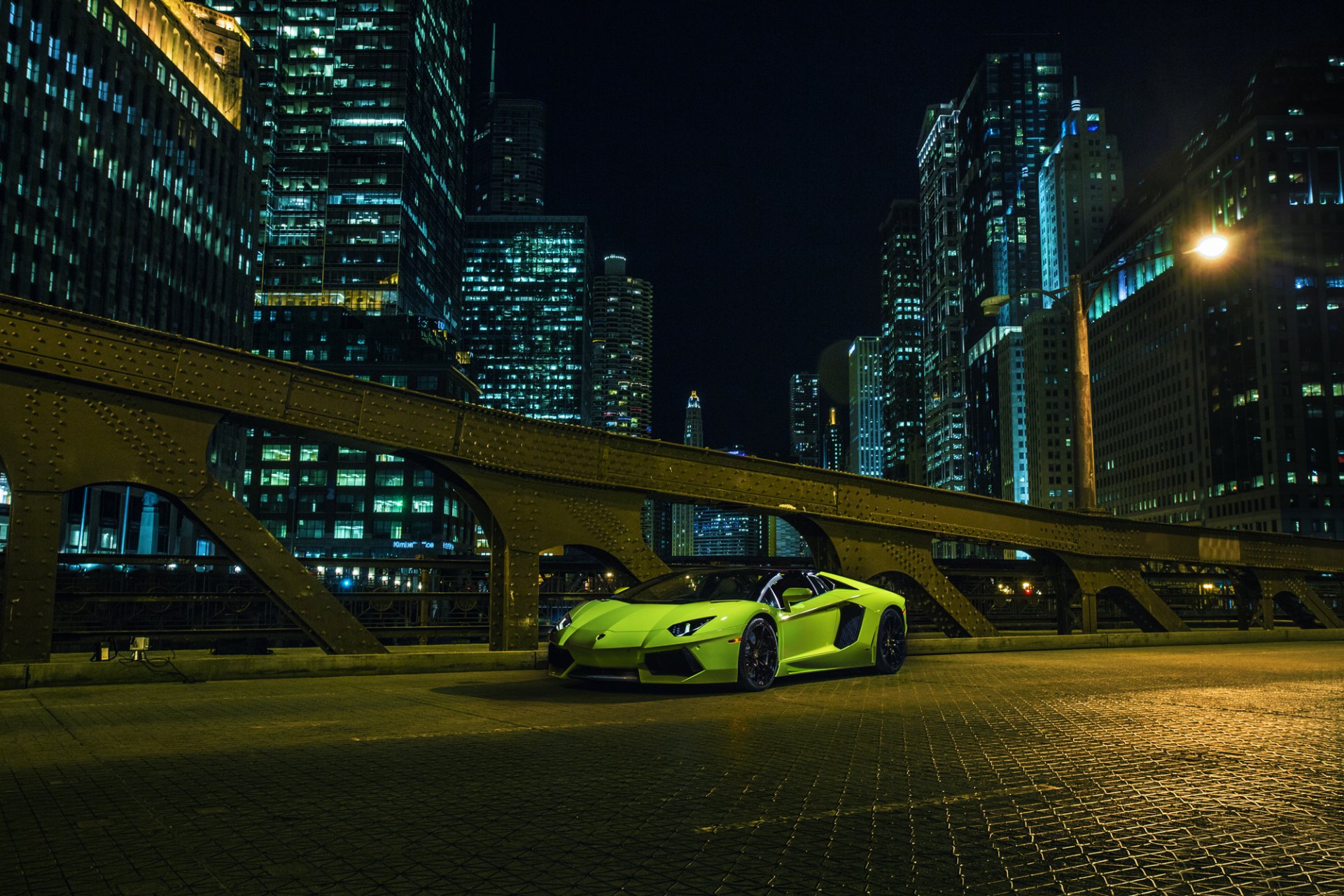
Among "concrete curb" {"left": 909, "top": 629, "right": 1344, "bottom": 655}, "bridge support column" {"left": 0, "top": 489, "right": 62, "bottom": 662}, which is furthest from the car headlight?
"concrete curb" {"left": 909, "top": 629, "right": 1344, "bottom": 655}

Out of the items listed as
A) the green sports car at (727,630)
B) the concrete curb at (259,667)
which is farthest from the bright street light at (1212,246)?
the concrete curb at (259,667)

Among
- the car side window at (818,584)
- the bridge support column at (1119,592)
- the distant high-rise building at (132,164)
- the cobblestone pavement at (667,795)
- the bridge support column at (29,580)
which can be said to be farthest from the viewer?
the distant high-rise building at (132,164)

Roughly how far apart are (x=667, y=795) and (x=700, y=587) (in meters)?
5.80

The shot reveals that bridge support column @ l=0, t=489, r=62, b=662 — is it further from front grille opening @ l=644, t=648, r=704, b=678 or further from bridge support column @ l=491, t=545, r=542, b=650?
front grille opening @ l=644, t=648, r=704, b=678

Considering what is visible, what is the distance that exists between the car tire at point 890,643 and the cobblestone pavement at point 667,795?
2.75 m

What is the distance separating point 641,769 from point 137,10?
327 ft

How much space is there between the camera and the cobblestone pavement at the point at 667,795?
3.70 meters

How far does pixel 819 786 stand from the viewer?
5273 millimetres

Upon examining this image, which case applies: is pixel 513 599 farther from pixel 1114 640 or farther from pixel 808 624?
pixel 1114 640

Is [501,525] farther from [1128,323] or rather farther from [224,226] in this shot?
[1128,323]

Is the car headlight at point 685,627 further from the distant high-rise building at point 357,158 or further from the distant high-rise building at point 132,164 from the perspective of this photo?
the distant high-rise building at point 357,158

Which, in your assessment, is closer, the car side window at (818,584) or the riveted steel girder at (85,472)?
the riveted steel girder at (85,472)

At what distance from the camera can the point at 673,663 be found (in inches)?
375

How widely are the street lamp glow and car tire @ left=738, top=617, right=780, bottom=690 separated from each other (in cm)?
1227
